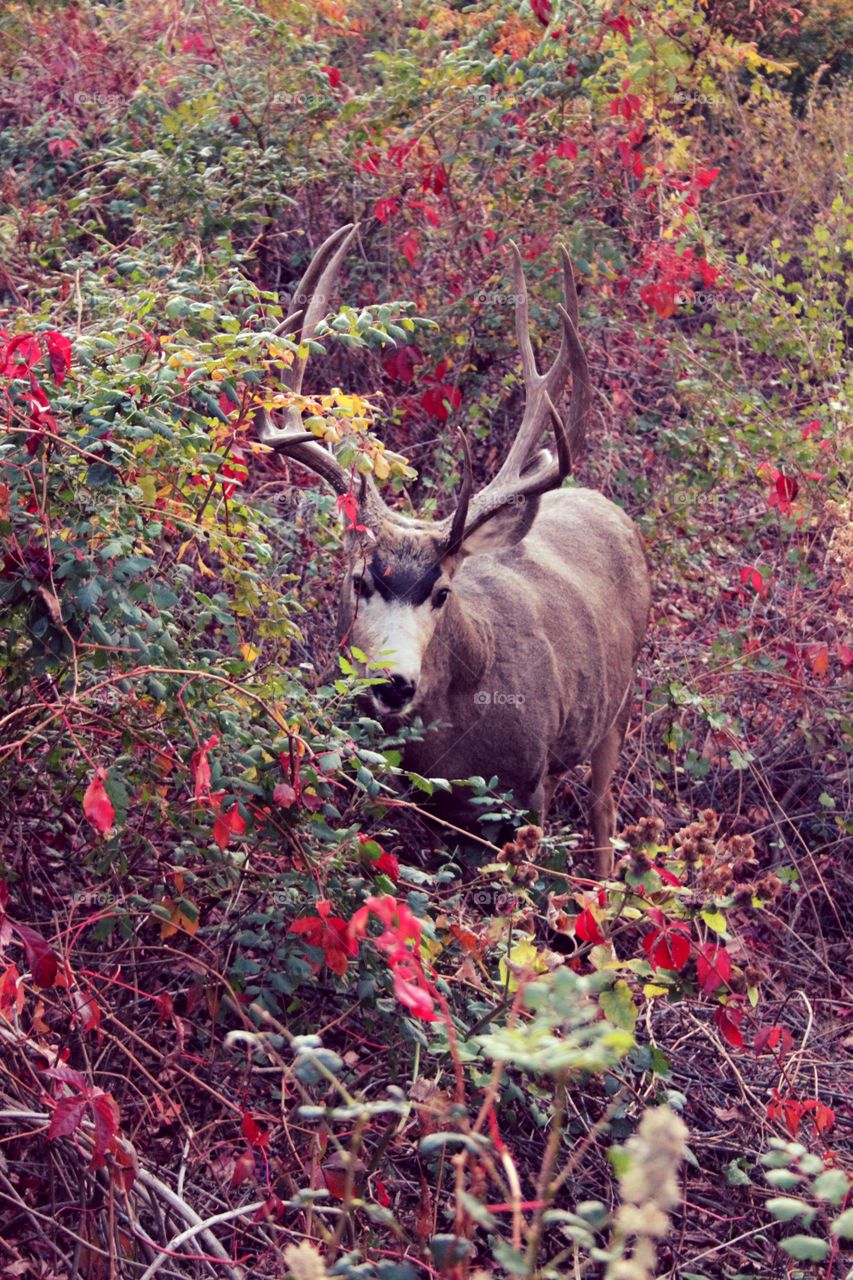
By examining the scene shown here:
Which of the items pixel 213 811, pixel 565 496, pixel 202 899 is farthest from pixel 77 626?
pixel 565 496

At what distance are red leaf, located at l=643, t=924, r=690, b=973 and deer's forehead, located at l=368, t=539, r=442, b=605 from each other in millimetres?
2180

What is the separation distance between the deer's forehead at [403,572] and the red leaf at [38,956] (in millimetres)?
2302

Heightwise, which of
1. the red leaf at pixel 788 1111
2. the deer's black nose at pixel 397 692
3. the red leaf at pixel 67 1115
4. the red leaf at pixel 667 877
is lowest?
the red leaf at pixel 788 1111

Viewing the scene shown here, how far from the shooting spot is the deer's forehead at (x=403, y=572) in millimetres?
4926

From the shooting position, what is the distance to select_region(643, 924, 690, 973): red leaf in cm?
295

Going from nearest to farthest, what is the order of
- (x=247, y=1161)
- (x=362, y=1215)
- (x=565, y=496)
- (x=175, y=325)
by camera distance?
(x=247, y=1161)
(x=362, y=1215)
(x=175, y=325)
(x=565, y=496)

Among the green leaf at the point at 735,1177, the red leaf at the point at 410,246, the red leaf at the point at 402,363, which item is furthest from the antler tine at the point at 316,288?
the green leaf at the point at 735,1177

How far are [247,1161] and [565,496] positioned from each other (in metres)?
4.81

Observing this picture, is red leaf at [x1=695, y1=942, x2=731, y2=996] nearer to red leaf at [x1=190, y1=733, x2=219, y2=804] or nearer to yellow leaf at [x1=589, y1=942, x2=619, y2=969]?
yellow leaf at [x1=589, y1=942, x2=619, y2=969]

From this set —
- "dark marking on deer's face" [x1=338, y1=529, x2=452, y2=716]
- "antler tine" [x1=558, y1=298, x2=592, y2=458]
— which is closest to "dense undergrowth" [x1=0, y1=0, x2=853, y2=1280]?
"dark marking on deer's face" [x1=338, y1=529, x2=452, y2=716]

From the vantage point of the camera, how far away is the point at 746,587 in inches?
310

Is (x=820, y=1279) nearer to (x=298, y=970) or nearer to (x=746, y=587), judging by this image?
(x=298, y=970)

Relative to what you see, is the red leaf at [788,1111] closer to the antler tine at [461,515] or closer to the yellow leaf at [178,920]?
the yellow leaf at [178,920]

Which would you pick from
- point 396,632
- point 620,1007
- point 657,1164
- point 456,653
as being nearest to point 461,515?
point 396,632
